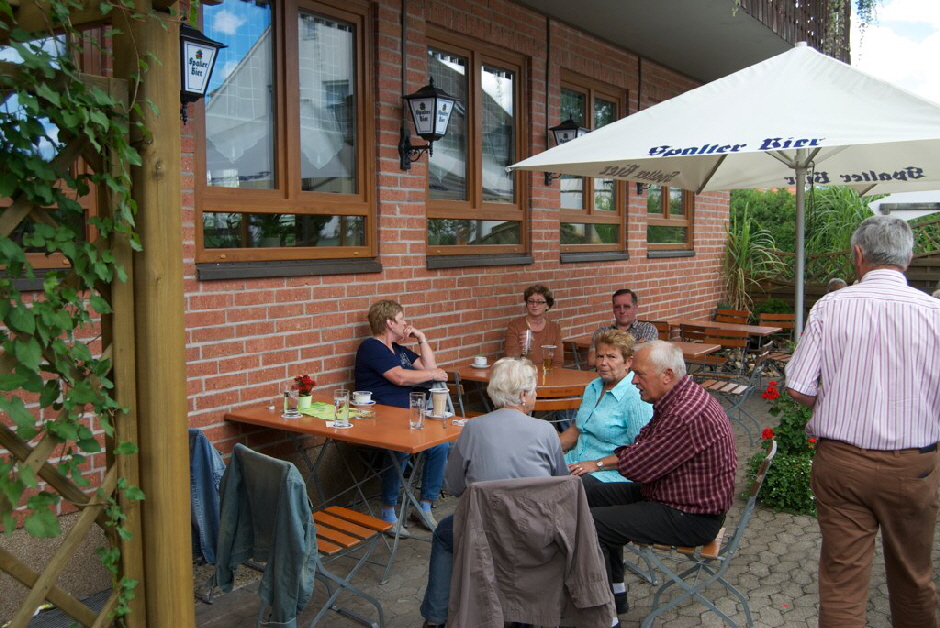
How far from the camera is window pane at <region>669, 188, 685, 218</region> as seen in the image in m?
10.8

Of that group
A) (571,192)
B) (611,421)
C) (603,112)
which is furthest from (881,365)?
(603,112)

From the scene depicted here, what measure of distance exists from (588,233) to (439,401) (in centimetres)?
450

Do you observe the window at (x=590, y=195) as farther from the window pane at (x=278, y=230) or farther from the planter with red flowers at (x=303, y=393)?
the planter with red flowers at (x=303, y=393)

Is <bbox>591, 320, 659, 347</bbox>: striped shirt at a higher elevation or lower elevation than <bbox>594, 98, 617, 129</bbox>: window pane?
lower

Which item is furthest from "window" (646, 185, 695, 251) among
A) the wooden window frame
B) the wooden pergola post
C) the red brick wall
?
the wooden pergola post

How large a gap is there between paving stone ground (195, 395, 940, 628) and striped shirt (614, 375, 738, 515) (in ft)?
2.41

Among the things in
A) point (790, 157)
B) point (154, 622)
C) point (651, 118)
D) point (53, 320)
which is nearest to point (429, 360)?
point (651, 118)

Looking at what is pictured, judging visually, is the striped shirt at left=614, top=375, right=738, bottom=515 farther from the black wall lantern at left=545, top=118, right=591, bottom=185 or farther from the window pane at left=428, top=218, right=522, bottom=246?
the black wall lantern at left=545, top=118, right=591, bottom=185

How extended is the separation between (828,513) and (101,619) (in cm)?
256

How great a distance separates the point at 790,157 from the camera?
6.03 meters

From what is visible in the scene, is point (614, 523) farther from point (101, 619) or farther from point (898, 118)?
point (898, 118)

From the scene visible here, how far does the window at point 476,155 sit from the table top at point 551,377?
37.5 inches

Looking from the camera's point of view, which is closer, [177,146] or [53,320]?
[53,320]

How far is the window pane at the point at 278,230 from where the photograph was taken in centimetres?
487
